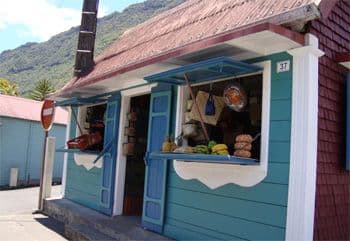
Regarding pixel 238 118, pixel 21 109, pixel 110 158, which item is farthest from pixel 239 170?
pixel 21 109

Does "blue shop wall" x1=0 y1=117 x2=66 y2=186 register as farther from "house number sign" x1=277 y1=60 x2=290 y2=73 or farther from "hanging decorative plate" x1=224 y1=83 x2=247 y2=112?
"house number sign" x1=277 y1=60 x2=290 y2=73

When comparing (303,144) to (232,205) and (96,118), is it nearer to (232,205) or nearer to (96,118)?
(232,205)

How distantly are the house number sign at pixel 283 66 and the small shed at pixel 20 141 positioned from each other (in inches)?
536

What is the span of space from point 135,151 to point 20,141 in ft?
32.6

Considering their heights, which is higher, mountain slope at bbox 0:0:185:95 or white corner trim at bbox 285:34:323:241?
mountain slope at bbox 0:0:185:95

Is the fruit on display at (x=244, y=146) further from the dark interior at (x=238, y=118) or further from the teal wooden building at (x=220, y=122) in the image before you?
the dark interior at (x=238, y=118)

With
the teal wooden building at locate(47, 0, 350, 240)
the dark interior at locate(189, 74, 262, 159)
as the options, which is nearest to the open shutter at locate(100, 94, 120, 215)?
the teal wooden building at locate(47, 0, 350, 240)

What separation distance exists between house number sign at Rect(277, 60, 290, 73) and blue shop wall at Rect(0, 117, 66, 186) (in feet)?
45.1

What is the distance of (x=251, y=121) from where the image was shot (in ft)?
22.3

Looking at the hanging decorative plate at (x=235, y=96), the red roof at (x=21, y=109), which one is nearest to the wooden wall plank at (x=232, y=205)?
the hanging decorative plate at (x=235, y=96)

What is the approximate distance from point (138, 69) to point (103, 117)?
3.81 m

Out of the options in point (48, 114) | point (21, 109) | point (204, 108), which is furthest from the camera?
point (21, 109)

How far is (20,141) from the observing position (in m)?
17.8

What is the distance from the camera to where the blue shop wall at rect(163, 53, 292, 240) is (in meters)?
5.39
